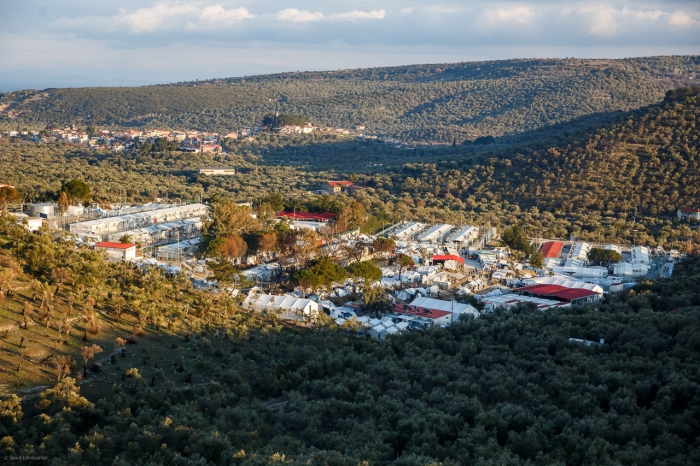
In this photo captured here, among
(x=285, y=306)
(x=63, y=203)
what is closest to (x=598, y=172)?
(x=285, y=306)

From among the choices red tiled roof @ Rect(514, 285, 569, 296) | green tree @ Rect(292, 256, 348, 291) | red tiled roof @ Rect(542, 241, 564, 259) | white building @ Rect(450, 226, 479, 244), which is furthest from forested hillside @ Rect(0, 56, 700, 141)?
green tree @ Rect(292, 256, 348, 291)

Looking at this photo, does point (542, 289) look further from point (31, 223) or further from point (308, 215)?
point (31, 223)

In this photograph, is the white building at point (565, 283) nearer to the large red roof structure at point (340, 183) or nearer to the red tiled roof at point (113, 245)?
the red tiled roof at point (113, 245)

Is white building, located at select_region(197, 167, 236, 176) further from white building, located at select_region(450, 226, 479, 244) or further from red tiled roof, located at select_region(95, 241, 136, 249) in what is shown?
red tiled roof, located at select_region(95, 241, 136, 249)

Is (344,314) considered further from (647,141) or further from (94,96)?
(94,96)

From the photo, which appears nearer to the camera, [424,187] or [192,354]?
[192,354]

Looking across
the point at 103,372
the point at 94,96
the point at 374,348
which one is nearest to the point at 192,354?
the point at 103,372
